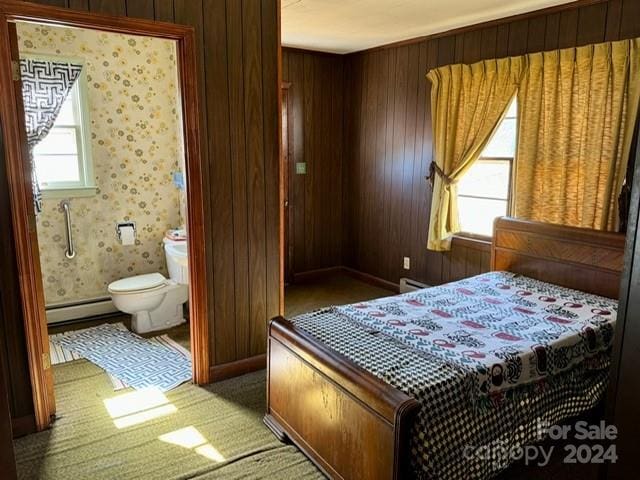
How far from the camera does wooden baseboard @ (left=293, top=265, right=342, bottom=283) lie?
5.45 metres

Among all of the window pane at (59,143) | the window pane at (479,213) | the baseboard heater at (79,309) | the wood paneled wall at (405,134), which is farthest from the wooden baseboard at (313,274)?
the window pane at (59,143)

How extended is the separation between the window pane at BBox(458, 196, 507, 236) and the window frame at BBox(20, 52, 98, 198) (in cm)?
332

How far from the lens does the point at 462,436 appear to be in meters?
1.92

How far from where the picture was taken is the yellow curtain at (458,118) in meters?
3.77

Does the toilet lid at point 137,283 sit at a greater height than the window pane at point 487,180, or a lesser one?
Result: lesser

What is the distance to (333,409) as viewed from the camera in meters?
2.06

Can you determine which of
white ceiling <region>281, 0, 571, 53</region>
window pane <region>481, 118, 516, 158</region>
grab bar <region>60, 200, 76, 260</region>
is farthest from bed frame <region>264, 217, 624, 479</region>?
grab bar <region>60, 200, 76, 260</region>

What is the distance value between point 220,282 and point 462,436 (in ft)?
5.77

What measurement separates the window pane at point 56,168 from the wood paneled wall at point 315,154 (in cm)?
212

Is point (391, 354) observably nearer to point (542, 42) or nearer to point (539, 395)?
point (539, 395)

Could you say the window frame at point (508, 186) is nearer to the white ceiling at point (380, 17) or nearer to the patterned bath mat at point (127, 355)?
the white ceiling at point (380, 17)

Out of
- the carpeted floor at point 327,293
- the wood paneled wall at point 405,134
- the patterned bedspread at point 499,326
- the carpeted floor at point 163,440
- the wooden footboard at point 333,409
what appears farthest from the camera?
the carpeted floor at point 327,293

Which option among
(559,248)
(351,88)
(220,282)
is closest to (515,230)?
(559,248)

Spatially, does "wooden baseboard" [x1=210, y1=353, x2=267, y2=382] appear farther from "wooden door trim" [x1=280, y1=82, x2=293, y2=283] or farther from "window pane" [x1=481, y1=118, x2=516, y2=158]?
"window pane" [x1=481, y1=118, x2=516, y2=158]
